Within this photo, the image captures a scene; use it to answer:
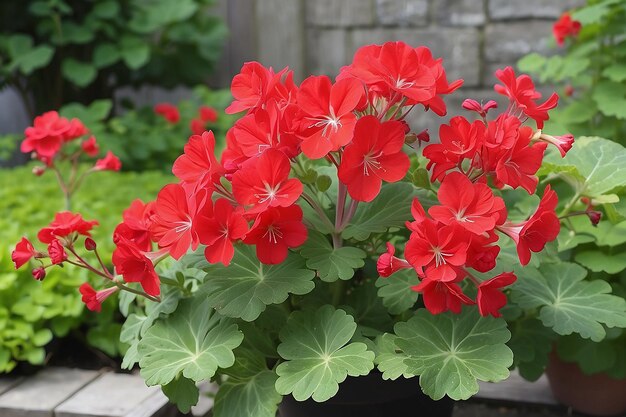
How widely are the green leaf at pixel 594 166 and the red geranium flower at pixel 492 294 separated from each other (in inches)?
11.6

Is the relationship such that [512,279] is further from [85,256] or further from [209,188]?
[85,256]

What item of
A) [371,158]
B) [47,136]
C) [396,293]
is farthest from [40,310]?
[371,158]

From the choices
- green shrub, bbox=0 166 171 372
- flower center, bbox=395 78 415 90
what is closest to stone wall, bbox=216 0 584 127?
green shrub, bbox=0 166 171 372

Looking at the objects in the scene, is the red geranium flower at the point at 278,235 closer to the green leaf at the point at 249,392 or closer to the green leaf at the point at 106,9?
the green leaf at the point at 249,392

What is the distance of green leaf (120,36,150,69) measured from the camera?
12.7ft

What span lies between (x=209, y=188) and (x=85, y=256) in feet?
3.42

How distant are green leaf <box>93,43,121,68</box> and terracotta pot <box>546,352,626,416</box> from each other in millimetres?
2916

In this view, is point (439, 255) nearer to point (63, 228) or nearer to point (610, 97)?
point (63, 228)

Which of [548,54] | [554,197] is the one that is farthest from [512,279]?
[548,54]

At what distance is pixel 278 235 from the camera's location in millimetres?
1101

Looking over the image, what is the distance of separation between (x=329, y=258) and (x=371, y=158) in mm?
171

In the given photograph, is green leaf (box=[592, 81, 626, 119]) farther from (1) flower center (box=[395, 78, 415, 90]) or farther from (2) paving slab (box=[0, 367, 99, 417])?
(2) paving slab (box=[0, 367, 99, 417])

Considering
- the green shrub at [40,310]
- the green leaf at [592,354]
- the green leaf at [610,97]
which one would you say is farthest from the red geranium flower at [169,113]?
the green leaf at [592,354]

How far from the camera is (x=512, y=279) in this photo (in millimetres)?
1065
